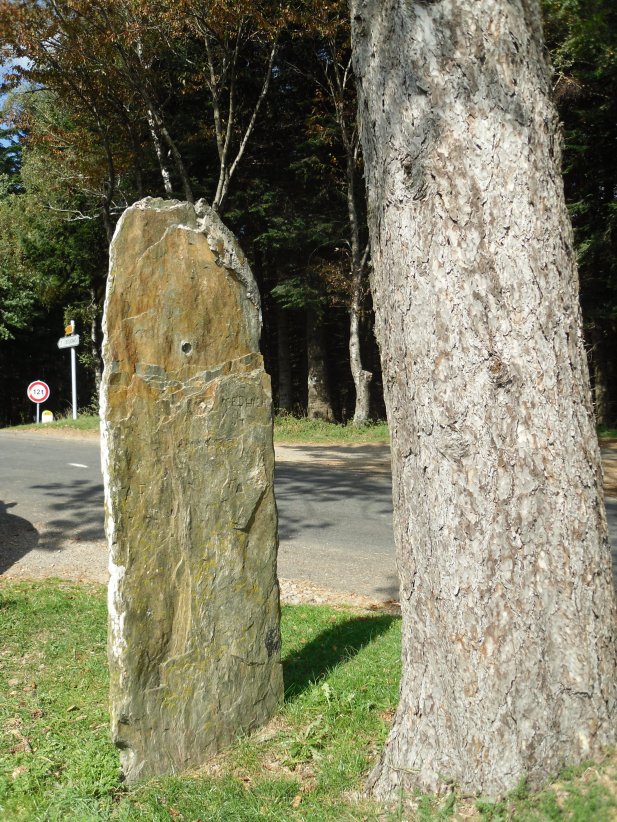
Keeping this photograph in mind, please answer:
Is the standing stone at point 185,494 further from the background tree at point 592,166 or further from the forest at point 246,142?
the background tree at point 592,166

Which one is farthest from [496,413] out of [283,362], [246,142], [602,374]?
[283,362]

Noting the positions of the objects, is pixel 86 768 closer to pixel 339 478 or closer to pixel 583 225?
pixel 339 478

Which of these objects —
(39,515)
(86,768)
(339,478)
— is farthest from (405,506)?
(339,478)

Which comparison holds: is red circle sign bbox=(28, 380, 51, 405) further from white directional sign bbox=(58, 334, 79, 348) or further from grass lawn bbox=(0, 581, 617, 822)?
grass lawn bbox=(0, 581, 617, 822)

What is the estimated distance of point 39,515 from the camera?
30.7 feet

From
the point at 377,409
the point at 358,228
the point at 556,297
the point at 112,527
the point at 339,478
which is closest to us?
the point at 556,297

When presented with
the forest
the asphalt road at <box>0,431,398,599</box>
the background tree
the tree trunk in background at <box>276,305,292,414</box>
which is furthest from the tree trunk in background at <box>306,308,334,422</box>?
the asphalt road at <box>0,431,398,599</box>

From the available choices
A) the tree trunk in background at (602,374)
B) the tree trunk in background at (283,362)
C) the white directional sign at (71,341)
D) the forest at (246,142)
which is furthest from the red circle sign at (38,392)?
the tree trunk in background at (602,374)

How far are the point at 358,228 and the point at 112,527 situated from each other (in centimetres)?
1858

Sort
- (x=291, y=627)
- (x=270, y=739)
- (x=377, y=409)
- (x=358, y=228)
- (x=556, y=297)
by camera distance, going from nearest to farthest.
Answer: (x=556, y=297) → (x=270, y=739) → (x=291, y=627) → (x=358, y=228) → (x=377, y=409)

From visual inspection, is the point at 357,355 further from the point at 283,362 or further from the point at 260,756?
the point at 260,756

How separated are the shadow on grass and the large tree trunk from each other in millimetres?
1559

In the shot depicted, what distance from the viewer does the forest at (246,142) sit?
15.0 meters

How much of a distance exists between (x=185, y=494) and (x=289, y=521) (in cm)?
579
